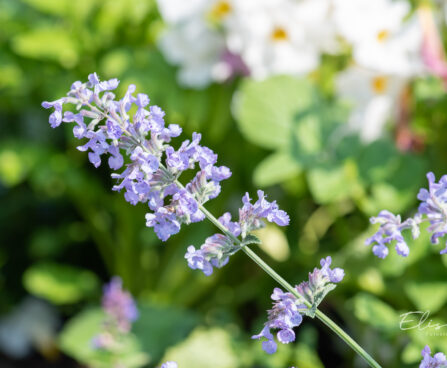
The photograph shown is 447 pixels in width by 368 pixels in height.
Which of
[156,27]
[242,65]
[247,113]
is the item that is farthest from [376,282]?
[156,27]

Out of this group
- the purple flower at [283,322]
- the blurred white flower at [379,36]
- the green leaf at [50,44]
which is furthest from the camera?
the green leaf at [50,44]

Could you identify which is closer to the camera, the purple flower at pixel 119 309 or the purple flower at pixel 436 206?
the purple flower at pixel 436 206

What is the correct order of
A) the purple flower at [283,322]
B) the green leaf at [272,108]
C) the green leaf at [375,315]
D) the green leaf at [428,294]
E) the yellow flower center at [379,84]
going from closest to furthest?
the purple flower at [283,322] → the green leaf at [375,315] → the green leaf at [428,294] → the green leaf at [272,108] → the yellow flower center at [379,84]

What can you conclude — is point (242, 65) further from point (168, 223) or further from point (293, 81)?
point (168, 223)

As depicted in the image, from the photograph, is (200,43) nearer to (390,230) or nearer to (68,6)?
(68,6)

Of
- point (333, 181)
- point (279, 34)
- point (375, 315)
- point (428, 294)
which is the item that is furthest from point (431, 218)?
point (279, 34)

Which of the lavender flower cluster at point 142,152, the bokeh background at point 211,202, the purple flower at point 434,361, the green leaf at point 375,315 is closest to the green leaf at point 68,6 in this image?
the bokeh background at point 211,202

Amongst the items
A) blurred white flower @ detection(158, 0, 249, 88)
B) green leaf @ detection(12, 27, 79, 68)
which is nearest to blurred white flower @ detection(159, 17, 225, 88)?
blurred white flower @ detection(158, 0, 249, 88)

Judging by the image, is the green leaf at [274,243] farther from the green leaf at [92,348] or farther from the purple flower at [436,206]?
the purple flower at [436,206]
